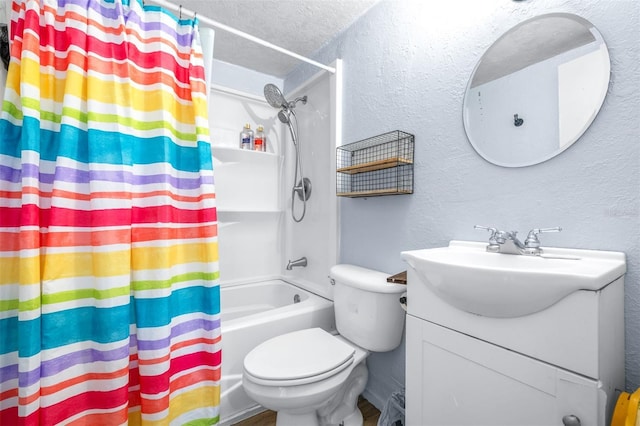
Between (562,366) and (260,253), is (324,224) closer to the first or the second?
(260,253)

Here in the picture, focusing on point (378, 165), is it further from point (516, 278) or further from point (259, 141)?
point (259, 141)

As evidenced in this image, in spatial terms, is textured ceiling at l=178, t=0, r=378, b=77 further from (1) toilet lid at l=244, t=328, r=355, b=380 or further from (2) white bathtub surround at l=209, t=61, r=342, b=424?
(1) toilet lid at l=244, t=328, r=355, b=380

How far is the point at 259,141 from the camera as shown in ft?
7.13

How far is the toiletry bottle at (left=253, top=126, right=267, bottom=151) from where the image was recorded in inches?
85.4

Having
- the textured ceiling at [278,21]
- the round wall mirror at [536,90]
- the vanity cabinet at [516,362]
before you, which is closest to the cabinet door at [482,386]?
the vanity cabinet at [516,362]

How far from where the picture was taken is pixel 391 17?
146 centimetres

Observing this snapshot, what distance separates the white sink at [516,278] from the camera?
25.4 inches

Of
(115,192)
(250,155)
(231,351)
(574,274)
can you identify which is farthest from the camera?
(250,155)

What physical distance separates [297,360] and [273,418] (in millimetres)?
545

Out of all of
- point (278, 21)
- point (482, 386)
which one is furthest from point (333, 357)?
point (278, 21)

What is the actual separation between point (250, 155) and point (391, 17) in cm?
129

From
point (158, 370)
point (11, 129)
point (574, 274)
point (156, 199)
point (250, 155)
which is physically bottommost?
point (158, 370)

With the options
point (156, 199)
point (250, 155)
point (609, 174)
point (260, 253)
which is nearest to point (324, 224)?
point (260, 253)

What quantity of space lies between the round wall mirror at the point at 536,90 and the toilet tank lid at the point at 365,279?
0.65 m
